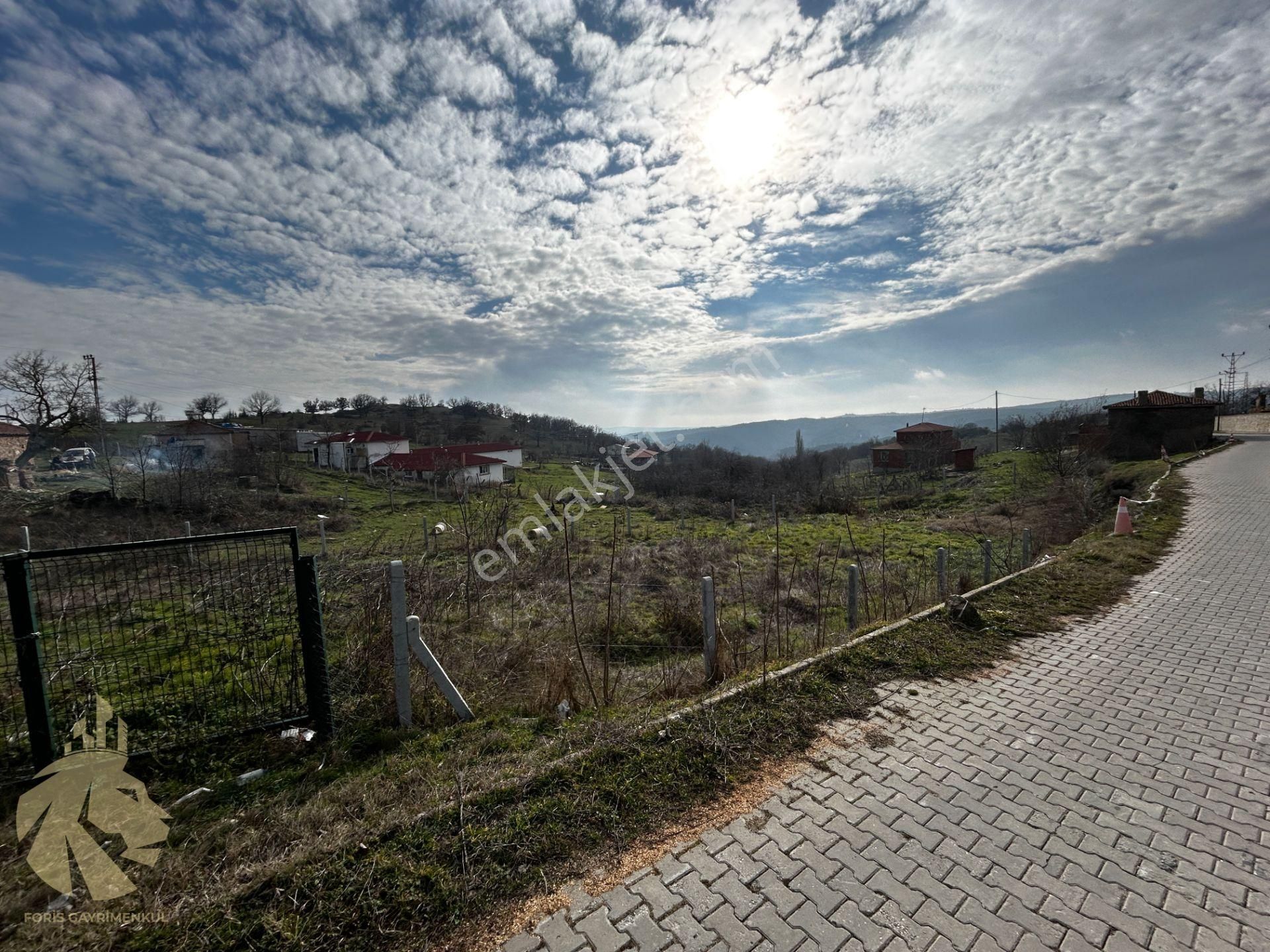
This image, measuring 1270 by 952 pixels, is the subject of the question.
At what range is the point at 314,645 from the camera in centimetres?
373

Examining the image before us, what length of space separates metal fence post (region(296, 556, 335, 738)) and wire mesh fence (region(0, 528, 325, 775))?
1.3 inches

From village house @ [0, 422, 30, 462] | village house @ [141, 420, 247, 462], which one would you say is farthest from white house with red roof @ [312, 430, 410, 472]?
village house @ [0, 422, 30, 462]

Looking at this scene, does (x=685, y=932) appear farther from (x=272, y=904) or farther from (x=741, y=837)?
(x=272, y=904)

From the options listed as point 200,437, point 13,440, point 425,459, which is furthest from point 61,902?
point 200,437

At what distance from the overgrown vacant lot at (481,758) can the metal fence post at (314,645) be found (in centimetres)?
23

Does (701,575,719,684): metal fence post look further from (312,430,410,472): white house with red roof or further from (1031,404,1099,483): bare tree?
(312,430,410,472): white house with red roof

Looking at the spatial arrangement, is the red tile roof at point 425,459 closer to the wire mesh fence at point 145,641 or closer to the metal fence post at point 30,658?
the wire mesh fence at point 145,641

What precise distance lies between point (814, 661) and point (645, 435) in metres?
36.6

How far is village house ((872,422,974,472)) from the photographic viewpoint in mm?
38375

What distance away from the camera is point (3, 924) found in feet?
7.15

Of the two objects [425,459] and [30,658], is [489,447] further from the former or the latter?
[30,658]

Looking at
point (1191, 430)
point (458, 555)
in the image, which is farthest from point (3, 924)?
point (1191, 430)

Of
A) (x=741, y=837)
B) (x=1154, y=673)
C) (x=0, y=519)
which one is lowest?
(x=1154, y=673)

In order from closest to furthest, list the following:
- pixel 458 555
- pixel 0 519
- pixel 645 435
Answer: pixel 458 555 < pixel 0 519 < pixel 645 435
